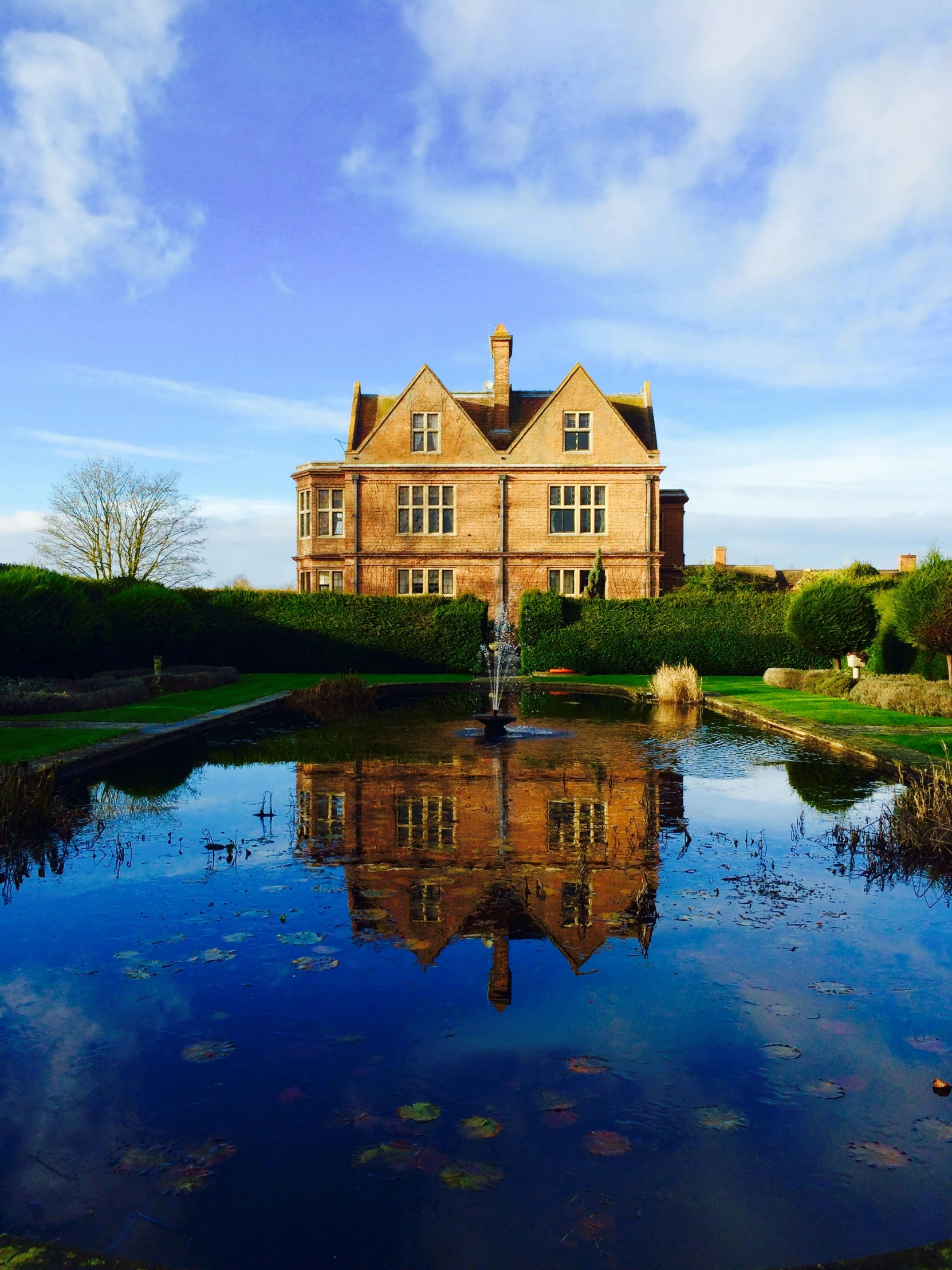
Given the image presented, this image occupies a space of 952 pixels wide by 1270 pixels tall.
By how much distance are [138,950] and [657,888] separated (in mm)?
3659

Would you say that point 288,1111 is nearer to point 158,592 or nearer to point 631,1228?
point 631,1228

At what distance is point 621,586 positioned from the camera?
37562 mm

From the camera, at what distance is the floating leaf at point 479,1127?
364 centimetres

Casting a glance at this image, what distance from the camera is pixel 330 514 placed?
40.0 m

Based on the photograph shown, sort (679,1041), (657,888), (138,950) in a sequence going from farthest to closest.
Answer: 1. (657,888)
2. (138,950)
3. (679,1041)

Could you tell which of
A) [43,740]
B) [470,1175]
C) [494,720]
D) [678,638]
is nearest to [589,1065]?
[470,1175]

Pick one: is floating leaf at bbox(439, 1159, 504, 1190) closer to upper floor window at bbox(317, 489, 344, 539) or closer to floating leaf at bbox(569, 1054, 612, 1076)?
floating leaf at bbox(569, 1054, 612, 1076)

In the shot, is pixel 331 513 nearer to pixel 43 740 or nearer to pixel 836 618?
pixel 836 618

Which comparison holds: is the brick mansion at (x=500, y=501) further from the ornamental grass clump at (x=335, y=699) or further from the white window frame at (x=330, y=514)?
the ornamental grass clump at (x=335, y=699)

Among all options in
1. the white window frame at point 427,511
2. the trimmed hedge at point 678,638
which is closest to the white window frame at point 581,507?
the white window frame at point 427,511

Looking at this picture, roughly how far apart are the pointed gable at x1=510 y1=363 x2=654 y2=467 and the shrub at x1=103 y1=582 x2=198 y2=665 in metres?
16.3

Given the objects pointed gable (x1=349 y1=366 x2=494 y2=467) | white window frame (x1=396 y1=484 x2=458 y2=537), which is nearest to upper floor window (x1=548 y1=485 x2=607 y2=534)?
pointed gable (x1=349 y1=366 x2=494 y2=467)

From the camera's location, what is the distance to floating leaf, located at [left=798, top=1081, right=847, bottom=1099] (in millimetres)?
3963

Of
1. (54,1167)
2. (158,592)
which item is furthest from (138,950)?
(158,592)
